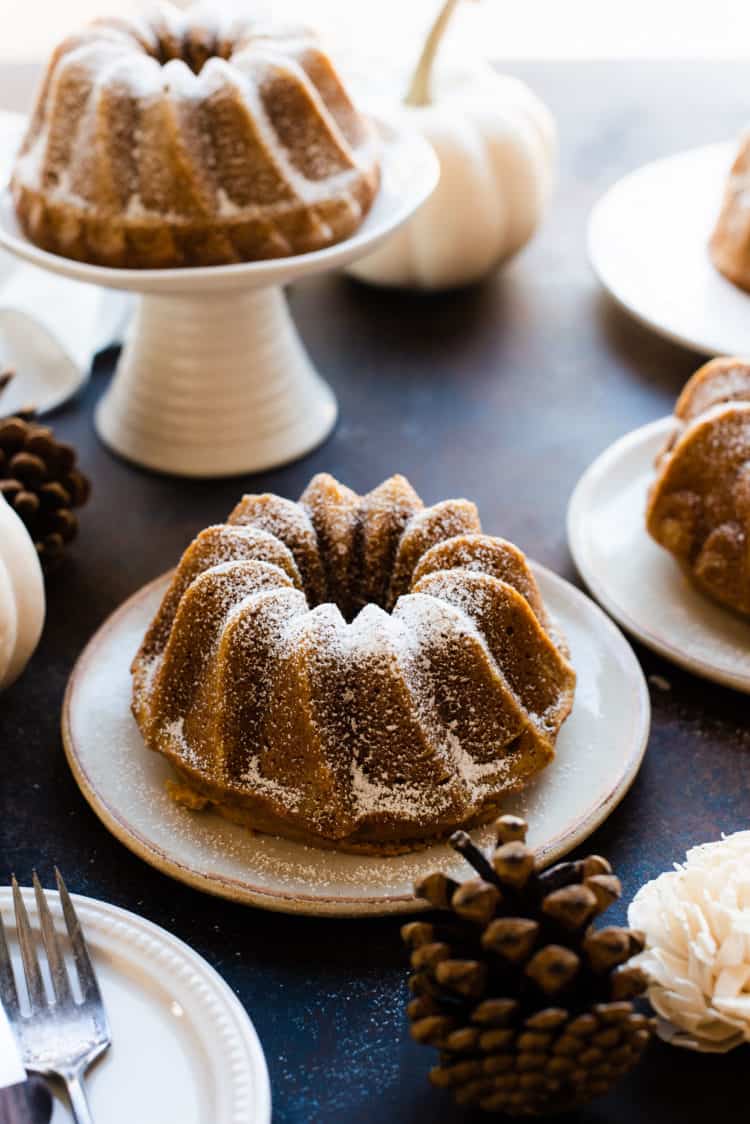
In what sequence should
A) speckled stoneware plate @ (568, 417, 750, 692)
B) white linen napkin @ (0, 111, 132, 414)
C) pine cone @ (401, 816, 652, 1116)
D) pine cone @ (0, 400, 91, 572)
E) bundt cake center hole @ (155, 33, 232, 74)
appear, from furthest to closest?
1. white linen napkin @ (0, 111, 132, 414)
2. bundt cake center hole @ (155, 33, 232, 74)
3. pine cone @ (0, 400, 91, 572)
4. speckled stoneware plate @ (568, 417, 750, 692)
5. pine cone @ (401, 816, 652, 1116)

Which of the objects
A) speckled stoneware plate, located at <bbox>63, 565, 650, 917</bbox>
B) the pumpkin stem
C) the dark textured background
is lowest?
the dark textured background

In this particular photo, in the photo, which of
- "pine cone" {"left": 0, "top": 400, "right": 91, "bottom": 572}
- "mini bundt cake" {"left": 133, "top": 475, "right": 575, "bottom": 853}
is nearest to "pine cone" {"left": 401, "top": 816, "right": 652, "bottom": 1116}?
"mini bundt cake" {"left": 133, "top": 475, "right": 575, "bottom": 853}

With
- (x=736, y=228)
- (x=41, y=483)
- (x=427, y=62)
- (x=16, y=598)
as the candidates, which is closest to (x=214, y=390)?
(x=41, y=483)

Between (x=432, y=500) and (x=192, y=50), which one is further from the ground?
(x=192, y=50)

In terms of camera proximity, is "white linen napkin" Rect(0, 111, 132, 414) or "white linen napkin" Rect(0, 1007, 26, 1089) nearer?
"white linen napkin" Rect(0, 1007, 26, 1089)

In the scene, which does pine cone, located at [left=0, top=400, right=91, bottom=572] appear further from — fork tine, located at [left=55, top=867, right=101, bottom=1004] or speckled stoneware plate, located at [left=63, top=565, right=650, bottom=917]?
fork tine, located at [left=55, top=867, right=101, bottom=1004]

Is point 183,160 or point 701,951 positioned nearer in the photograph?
point 701,951

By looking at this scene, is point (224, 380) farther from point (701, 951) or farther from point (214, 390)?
point (701, 951)

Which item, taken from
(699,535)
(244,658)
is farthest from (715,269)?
(244,658)
